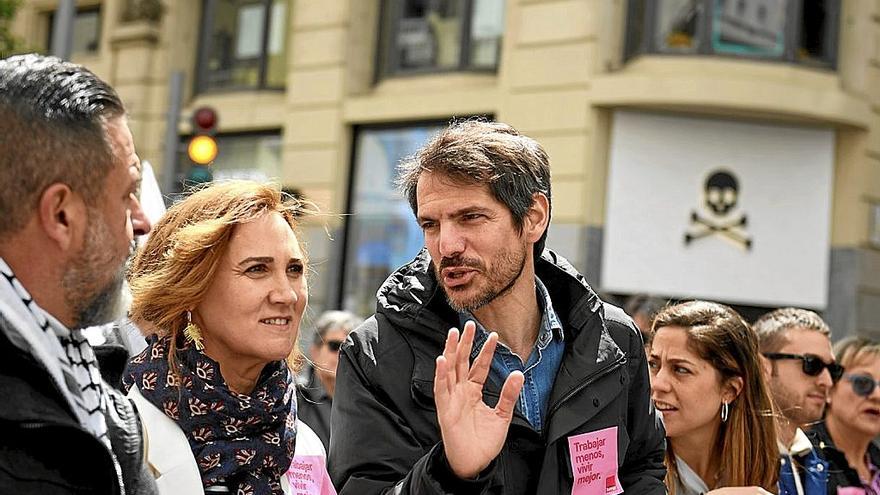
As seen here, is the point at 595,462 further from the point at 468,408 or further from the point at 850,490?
the point at 850,490

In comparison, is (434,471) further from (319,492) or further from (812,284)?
(812,284)

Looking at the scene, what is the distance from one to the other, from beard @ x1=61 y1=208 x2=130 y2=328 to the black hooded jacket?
38.4 inches

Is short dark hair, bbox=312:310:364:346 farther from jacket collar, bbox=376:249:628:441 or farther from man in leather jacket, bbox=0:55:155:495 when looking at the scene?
man in leather jacket, bbox=0:55:155:495

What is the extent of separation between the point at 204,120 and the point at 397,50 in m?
4.63

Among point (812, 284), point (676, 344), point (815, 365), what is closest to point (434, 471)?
point (676, 344)

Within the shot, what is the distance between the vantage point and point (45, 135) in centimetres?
182

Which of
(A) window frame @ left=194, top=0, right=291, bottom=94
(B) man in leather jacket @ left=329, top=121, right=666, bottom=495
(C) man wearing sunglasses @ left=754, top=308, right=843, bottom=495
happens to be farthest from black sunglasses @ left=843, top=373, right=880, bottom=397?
(A) window frame @ left=194, top=0, right=291, bottom=94

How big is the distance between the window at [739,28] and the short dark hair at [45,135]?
1137 centimetres

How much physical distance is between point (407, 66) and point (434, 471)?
12.1m

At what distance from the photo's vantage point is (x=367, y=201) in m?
14.4

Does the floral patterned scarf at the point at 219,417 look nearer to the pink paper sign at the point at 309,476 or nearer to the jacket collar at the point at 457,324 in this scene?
the pink paper sign at the point at 309,476

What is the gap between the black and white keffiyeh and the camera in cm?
180

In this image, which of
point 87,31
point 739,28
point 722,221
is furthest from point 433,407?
point 87,31

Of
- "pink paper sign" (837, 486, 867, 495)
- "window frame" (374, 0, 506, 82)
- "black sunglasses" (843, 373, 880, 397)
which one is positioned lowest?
"pink paper sign" (837, 486, 867, 495)
